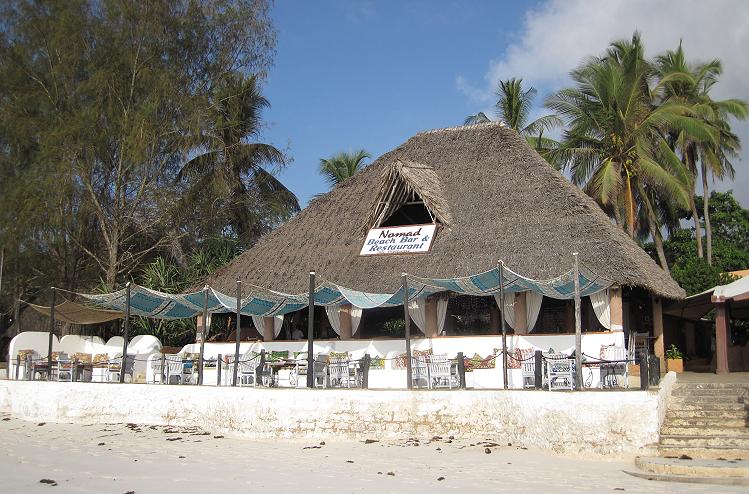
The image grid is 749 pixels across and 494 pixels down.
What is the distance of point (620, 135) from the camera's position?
936 inches

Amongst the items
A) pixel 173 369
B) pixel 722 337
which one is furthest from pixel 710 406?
pixel 173 369

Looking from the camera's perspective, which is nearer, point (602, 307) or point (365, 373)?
point (365, 373)

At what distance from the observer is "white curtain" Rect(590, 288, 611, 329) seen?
15023 mm

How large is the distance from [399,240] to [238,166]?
11994 mm

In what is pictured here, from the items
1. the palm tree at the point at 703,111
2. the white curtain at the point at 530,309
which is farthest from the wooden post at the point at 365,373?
the palm tree at the point at 703,111

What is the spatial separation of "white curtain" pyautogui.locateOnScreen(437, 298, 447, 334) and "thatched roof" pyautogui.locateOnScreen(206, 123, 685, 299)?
552mm

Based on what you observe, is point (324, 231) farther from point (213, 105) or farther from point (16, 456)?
point (16, 456)

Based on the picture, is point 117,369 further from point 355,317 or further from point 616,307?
point 616,307

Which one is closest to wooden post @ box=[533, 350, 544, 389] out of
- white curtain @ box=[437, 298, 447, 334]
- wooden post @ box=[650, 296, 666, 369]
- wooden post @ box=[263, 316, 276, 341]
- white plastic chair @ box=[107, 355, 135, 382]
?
white curtain @ box=[437, 298, 447, 334]

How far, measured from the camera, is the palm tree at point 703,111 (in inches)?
1047

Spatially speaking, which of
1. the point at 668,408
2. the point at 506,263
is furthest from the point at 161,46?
the point at 668,408

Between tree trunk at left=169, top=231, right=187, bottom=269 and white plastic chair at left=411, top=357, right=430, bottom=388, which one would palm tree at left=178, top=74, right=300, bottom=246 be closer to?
tree trunk at left=169, top=231, right=187, bottom=269

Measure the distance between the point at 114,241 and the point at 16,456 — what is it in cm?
1110

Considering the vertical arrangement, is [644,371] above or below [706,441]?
above
